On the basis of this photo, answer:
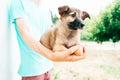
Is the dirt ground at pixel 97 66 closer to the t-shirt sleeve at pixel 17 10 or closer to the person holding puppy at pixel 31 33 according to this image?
the person holding puppy at pixel 31 33

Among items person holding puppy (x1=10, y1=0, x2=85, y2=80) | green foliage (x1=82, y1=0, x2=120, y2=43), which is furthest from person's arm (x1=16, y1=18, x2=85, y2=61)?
green foliage (x1=82, y1=0, x2=120, y2=43)

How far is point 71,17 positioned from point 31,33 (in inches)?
6.4

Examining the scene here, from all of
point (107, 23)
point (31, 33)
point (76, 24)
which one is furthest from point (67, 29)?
point (107, 23)

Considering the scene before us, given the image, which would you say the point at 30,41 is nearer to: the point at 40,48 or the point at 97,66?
the point at 40,48

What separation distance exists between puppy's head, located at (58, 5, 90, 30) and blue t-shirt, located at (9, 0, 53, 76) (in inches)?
5.2

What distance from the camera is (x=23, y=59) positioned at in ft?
2.98

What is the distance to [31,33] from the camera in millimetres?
837

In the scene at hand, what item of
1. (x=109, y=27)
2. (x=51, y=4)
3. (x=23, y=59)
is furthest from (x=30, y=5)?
(x=109, y=27)

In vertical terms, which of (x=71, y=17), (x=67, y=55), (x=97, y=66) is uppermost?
(x=71, y=17)

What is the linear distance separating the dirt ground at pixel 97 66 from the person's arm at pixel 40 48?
1.95 ft

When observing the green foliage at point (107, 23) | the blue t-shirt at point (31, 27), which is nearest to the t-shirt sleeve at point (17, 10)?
the blue t-shirt at point (31, 27)

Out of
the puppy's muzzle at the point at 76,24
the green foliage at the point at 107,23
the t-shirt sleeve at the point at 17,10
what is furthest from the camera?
the green foliage at the point at 107,23

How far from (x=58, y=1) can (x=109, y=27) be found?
30 cm

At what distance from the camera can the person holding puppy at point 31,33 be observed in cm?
80
